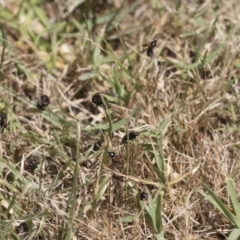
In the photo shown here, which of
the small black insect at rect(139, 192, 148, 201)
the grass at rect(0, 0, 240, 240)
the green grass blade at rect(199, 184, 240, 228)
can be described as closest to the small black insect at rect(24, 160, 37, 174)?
the grass at rect(0, 0, 240, 240)

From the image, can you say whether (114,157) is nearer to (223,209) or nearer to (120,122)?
(120,122)

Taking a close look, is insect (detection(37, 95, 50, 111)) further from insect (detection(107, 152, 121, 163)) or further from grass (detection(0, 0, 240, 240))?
insect (detection(107, 152, 121, 163))

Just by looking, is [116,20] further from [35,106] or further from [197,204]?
[197,204]

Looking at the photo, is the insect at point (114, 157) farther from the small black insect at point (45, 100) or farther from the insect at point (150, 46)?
the insect at point (150, 46)

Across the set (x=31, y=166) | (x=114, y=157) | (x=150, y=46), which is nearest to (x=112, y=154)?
(x=114, y=157)

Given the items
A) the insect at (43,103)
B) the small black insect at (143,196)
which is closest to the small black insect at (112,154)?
the small black insect at (143,196)
